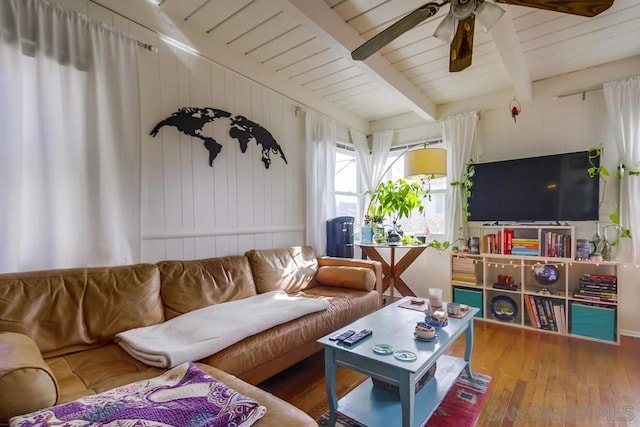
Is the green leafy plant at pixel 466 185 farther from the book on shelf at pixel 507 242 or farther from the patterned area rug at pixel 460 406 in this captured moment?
the patterned area rug at pixel 460 406

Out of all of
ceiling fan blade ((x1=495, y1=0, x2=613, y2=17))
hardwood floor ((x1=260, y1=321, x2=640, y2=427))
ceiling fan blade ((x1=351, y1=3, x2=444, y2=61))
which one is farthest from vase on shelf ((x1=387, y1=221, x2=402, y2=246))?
ceiling fan blade ((x1=495, y1=0, x2=613, y2=17))

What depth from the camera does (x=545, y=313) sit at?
2.77 m

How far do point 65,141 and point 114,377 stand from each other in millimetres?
1263

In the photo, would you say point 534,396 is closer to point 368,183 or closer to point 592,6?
Result: point 592,6

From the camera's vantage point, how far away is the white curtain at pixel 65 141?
4.85 ft

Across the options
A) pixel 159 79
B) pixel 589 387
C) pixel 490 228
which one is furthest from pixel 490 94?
pixel 159 79

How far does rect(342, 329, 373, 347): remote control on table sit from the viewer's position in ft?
4.88

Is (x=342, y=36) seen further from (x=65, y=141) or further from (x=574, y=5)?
(x=65, y=141)

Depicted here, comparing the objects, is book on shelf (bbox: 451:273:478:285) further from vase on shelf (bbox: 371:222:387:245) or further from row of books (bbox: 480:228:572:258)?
vase on shelf (bbox: 371:222:387:245)

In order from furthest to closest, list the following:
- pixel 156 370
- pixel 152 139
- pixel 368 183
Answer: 1. pixel 368 183
2. pixel 152 139
3. pixel 156 370

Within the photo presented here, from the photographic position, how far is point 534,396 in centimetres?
178

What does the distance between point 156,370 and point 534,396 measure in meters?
2.04

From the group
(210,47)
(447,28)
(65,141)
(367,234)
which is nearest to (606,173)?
(447,28)

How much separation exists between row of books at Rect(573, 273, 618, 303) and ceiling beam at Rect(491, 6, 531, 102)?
1781mm
